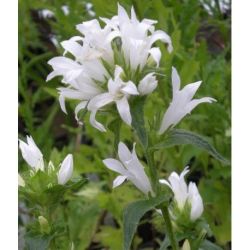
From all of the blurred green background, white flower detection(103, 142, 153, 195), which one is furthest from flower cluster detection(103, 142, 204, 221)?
the blurred green background

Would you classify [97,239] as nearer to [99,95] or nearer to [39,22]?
[99,95]

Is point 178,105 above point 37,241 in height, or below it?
above

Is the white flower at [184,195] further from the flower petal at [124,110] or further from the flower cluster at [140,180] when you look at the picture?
the flower petal at [124,110]

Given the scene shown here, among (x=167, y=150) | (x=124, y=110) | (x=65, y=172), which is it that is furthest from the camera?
(x=167, y=150)

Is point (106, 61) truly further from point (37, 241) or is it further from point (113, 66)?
point (37, 241)

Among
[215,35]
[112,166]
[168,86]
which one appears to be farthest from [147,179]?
[215,35]

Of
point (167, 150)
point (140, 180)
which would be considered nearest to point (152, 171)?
point (140, 180)

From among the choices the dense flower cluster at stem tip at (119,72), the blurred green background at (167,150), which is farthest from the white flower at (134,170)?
the blurred green background at (167,150)
